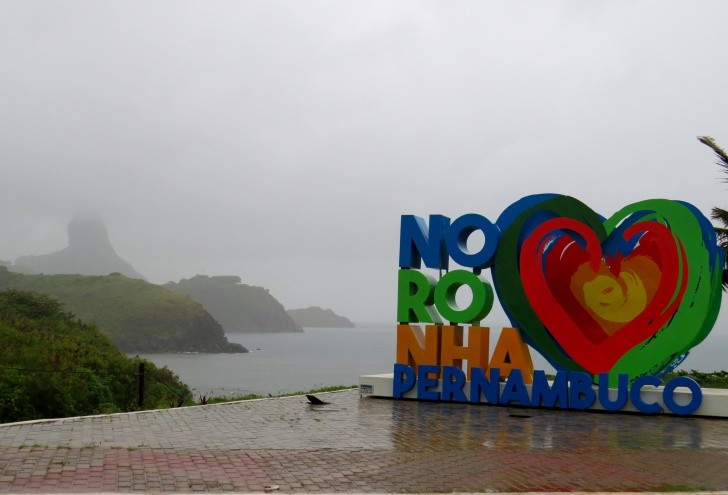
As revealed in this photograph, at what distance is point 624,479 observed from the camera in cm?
993

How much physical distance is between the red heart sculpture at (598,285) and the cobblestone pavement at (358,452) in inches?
67.6

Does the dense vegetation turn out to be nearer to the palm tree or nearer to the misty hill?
the palm tree

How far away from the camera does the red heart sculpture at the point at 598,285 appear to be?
17.2 m

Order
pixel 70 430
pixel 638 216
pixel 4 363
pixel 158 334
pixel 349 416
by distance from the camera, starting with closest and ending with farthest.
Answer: pixel 70 430
pixel 349 416
pixel 638 216
pixel 4 363
pixel 158 334

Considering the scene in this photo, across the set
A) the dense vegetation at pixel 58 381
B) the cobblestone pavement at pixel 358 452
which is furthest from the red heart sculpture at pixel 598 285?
the dense vegetation at pixel 58 381

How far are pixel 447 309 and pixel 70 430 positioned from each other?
895 cm

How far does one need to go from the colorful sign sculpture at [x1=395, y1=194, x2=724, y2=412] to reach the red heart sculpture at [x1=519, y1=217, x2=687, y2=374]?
0.02 meters

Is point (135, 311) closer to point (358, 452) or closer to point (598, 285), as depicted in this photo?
point (598, 285)

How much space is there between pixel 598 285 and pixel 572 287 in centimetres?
60

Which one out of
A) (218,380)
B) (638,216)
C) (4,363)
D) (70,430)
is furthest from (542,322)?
(218,380)

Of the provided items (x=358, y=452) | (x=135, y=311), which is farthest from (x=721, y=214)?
(x=135, y=311)

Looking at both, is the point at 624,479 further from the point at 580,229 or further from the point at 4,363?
the point at 4,363

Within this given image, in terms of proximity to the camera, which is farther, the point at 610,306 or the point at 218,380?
the point at 218,380

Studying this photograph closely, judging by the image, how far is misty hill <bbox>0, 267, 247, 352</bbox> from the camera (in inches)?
4200
